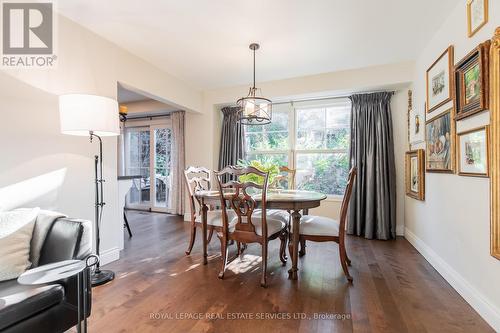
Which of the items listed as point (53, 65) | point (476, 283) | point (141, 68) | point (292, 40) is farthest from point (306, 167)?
point (53, 65)

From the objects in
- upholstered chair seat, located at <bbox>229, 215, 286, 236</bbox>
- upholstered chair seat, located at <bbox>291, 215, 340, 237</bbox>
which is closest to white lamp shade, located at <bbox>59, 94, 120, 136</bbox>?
upholstered chair seat, located at <bbox>229, 215, 286, 236</bbox>

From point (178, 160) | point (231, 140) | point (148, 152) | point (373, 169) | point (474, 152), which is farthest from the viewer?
point (148, 152)

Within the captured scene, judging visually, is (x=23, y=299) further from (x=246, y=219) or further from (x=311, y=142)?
(x=311, y=142)

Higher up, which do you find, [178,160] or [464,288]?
[178,160]

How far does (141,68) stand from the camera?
314 cm

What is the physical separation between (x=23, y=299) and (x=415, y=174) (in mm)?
3836

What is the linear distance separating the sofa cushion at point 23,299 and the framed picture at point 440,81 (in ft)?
10.9

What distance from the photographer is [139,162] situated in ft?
18.5

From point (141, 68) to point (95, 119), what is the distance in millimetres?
1536

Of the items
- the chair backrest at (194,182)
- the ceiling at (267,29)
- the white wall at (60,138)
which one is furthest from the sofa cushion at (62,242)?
the ceiling at (267,29)

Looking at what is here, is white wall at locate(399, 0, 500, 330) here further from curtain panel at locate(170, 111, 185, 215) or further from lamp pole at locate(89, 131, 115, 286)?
curtain panel at locate(170, 111, 185, 215)

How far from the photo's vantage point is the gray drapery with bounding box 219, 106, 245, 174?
4.43 metres

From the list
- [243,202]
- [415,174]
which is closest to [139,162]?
[243,202]

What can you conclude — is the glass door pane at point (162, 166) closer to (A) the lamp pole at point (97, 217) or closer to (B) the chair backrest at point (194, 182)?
(B) the chair backrest at point (194, 182)
